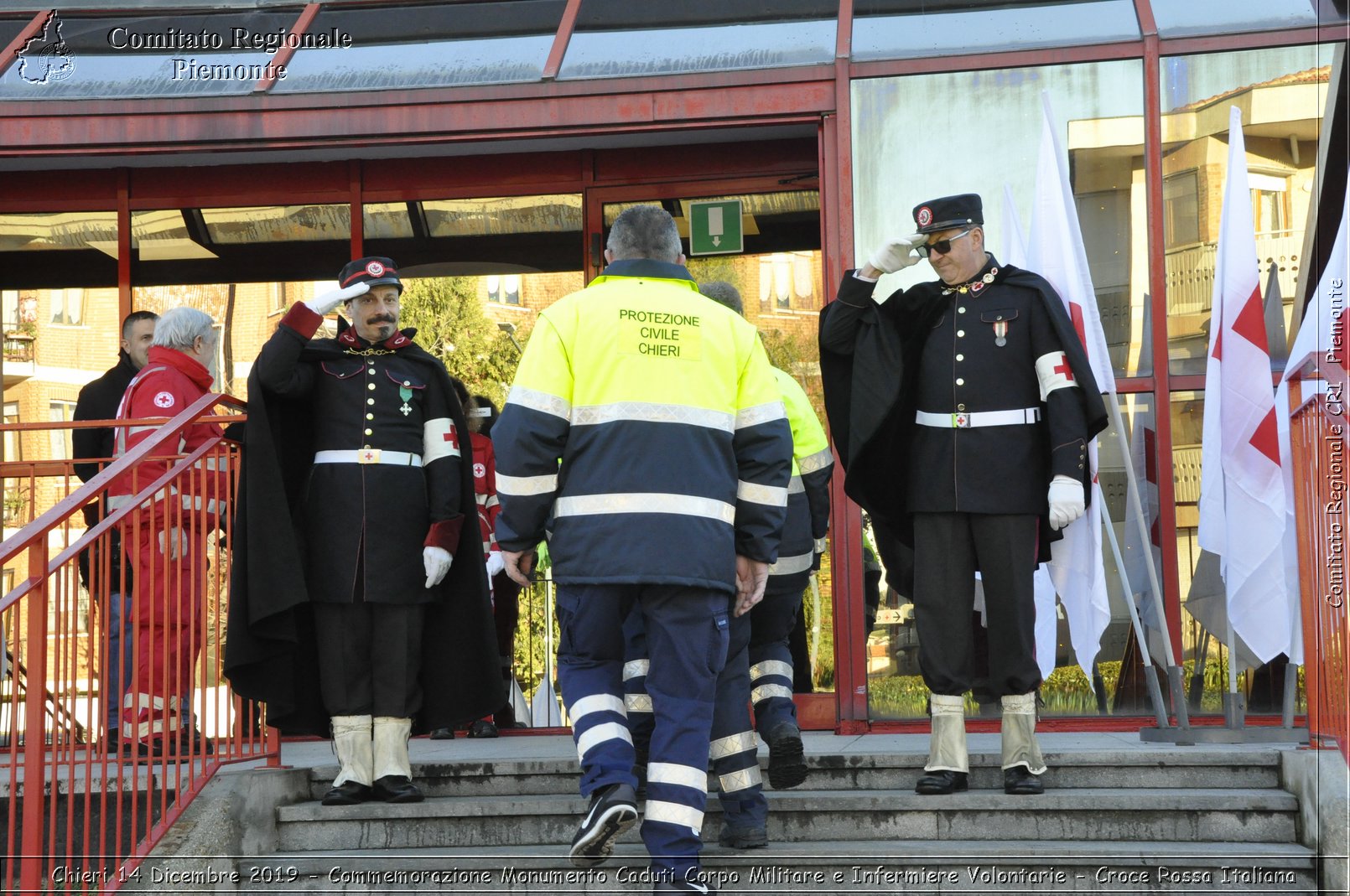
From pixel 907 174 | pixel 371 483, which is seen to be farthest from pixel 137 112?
pixel 907 174

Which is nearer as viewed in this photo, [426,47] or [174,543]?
[174,543]

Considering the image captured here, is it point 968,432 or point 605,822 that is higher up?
point 968,432

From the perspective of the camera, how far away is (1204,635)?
261 inches

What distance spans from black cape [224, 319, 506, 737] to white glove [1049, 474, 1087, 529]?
6.78 feet

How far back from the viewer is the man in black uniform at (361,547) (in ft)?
16.9

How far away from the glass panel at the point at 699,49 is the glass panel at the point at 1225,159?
1.68 m

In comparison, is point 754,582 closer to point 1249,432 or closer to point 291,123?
point 1249,432

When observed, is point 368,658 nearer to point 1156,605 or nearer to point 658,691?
point 658,691

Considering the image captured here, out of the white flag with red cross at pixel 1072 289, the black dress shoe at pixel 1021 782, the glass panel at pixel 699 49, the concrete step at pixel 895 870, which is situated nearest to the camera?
the concrete step at pixel 895 870

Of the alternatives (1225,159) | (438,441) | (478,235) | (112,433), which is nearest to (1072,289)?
(1225,159)

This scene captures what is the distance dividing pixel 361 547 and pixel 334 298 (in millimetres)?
882

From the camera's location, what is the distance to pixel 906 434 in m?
5.52

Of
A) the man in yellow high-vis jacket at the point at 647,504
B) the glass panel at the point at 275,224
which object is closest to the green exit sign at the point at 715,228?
the glass panel at the point at 275,224

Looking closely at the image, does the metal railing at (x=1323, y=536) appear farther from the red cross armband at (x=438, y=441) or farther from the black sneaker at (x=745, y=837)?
the red cross armband at (x=438, y=441)
